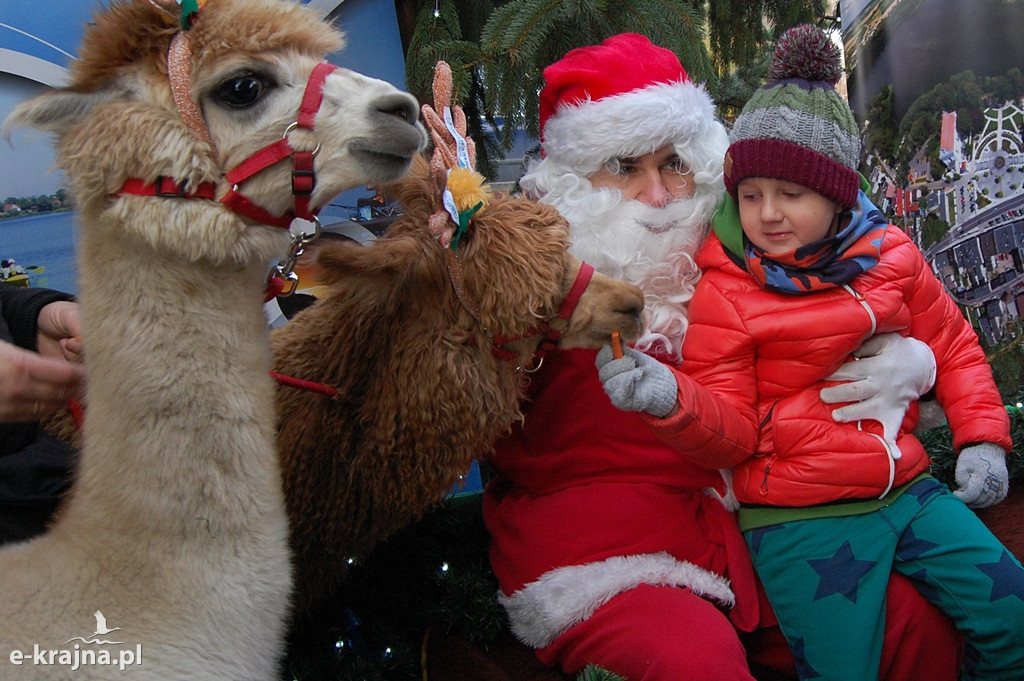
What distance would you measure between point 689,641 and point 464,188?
110 cm

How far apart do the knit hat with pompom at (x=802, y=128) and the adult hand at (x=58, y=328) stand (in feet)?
5.55

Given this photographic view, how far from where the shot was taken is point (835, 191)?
70.8 inches

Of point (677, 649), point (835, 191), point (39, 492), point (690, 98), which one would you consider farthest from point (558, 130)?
point (39, 492)

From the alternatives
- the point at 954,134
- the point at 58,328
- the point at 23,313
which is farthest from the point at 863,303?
the point at 23,313

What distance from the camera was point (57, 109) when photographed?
123 centimetres

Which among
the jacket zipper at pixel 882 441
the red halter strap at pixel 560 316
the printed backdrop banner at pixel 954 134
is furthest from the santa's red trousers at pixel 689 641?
the printed backdrop banner at pixel 954 134

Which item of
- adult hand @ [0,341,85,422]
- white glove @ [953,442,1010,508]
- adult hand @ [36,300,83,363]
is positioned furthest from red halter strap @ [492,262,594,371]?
white glove @ [953,442,1010,508]

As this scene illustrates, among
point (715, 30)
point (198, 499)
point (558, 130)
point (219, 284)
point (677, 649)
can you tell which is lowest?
point (677, 649)

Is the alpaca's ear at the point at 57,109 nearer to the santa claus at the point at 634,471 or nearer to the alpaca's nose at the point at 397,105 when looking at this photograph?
the alpaca's nose at the point at 397,105

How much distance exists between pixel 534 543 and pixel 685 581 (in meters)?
0.39

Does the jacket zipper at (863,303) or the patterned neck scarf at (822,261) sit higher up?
the patterned neck scarf at (822,261)

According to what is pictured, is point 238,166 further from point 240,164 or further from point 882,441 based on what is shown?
point 882,441

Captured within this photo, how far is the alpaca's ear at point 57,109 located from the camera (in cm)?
122

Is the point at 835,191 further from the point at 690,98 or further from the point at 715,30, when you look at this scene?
the point at 715,30
